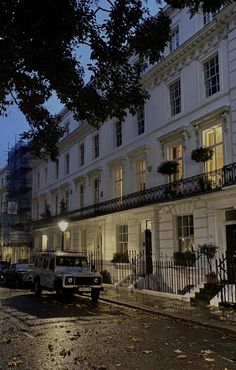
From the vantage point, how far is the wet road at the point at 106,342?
7.91 meters

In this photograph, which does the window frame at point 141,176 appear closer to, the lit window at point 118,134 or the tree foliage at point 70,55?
the lit window at point 118,134

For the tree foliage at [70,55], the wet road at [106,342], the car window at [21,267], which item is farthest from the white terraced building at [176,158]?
the tree foliage at [70,55]

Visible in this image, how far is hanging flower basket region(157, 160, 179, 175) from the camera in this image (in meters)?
21.3

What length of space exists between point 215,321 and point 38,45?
8.30m

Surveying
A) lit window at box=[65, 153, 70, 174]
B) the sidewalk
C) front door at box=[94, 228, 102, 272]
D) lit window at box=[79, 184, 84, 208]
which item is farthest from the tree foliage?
lit window at box=[65, 153, 70, 174]

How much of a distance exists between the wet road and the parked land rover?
9.57ft

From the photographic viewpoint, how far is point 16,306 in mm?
16156

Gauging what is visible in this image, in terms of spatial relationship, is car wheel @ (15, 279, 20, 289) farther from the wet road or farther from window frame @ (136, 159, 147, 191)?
the wet road

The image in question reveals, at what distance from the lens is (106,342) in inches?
381

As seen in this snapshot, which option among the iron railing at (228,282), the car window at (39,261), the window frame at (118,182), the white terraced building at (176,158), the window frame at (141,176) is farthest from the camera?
the window frame at (118,182)

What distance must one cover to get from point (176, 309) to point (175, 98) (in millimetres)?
11381

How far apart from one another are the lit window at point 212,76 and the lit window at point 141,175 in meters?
6.31

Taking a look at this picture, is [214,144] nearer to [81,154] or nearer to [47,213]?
[81,154]

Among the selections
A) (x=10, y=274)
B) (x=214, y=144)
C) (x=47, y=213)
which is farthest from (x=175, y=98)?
(x=47, y=213)
